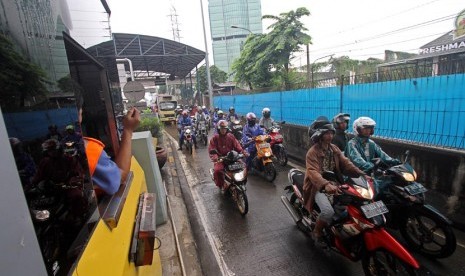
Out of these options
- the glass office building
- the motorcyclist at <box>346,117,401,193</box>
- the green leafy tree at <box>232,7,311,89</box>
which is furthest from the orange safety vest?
the glass office building

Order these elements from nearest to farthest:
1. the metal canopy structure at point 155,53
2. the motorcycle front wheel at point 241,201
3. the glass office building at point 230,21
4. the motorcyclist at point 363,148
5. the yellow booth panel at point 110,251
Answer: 1. the yellow booth panel at point 110,251
2. the motorcyclist at point 363,148
3. the motorcycle front wheel at point 241,201
4. the metal canopy structure at point 155,53
5. the glass office building at point 230,21

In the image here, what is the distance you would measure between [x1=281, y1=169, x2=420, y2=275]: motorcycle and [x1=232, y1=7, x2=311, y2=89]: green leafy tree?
12022 millimetres

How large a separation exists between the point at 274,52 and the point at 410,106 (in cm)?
1217

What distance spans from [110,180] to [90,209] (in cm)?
55

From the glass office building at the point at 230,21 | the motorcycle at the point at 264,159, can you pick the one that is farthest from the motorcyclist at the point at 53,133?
the glass office building at the point at 230,21

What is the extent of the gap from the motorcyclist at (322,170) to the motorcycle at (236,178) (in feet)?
4.82

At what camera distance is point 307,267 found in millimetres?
3383

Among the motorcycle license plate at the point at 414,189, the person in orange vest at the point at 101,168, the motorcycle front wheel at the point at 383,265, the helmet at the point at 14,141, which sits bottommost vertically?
the motorcycle front wheel at the point at 383,265

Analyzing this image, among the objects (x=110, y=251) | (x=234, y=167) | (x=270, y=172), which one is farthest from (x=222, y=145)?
(x=110, y=251)

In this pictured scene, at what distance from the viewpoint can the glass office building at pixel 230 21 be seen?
56250 mm

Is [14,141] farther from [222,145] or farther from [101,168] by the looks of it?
[222,145]

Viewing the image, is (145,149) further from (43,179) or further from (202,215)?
(43,179)

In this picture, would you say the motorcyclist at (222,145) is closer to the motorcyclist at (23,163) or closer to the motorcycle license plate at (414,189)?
the motorcycle license plate at (414,189)

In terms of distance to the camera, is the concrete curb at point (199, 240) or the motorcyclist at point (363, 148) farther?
the motorcyclist at point (363, 148)
